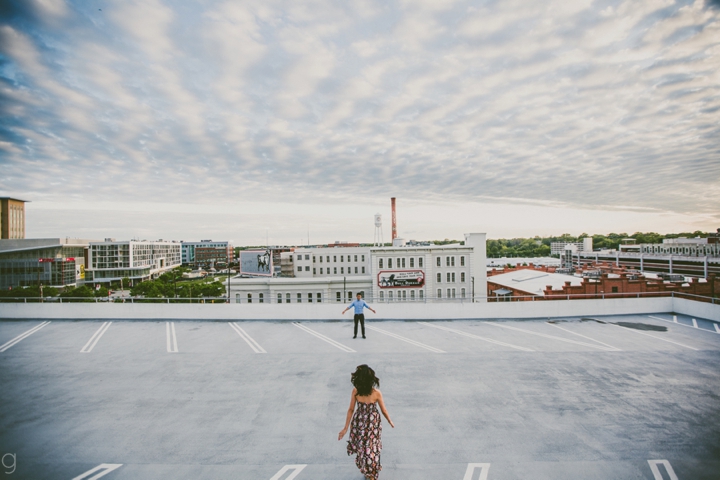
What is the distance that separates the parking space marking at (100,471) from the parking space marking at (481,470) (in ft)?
14.7

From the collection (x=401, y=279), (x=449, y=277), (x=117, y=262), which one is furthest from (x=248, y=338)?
(x=117, y=262)

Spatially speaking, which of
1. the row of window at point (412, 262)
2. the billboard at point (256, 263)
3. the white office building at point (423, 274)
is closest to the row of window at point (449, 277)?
the white office building at point (423, 274)

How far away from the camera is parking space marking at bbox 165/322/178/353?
9.35 m

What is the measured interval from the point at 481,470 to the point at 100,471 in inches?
191

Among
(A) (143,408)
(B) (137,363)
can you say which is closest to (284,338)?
(B) (137,363)

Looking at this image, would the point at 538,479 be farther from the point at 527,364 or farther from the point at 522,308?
the point at 522,308

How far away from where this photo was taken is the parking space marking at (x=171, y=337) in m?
9.35

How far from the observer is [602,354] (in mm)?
8320

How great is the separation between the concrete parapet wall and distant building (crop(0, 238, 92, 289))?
46.2m

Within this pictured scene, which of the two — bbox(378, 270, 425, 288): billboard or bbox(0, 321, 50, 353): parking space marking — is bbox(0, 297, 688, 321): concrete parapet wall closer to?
bbox(0, 321, 50, 353): parking space marking

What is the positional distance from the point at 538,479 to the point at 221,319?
38.8 feet

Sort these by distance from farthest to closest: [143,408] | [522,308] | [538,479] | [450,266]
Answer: [450,266], [522,308], [143,408], [538,479]

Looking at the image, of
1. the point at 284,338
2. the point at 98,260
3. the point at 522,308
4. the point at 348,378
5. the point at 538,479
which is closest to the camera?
the point at 538,479

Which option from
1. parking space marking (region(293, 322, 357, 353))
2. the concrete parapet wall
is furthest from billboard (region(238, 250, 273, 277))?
parking space marking (region(293, 322, 357, 353))
